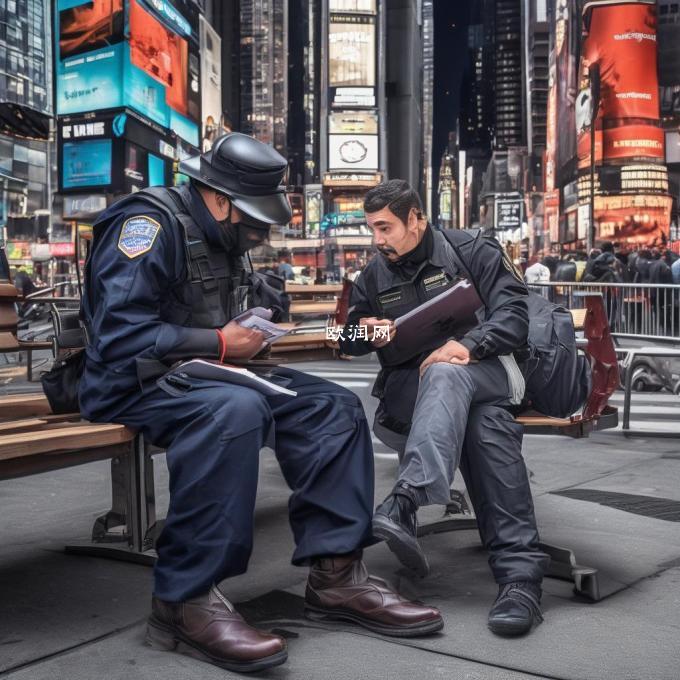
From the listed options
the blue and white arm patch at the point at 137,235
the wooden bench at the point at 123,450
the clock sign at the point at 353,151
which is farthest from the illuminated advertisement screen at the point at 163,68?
the clock sign at the point at 353,151

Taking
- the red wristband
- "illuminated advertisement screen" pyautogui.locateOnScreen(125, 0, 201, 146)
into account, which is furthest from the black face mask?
"illuminated advertisement screen" pyautogui.locateOnScreen(125, 0, 201, 146)

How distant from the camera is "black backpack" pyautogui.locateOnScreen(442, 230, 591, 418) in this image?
3.96 m

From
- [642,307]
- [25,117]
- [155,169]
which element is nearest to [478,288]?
[642,307]

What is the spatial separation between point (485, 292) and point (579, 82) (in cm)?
6920

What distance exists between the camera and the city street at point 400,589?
292 centimetres

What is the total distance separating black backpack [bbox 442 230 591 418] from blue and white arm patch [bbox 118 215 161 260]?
1327 mm

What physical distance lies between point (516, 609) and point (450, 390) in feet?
2.51

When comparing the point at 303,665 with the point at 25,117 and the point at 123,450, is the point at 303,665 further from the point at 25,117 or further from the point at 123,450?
the point at 25,117

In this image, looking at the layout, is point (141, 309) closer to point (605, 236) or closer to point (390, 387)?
point (390, 387)

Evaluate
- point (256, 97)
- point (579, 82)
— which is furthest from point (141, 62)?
point (256, 97)

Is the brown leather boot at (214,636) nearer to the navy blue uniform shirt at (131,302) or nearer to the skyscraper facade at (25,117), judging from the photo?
the navy blue uniform shirt at (131,302)

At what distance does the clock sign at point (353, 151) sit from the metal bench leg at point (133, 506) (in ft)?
364

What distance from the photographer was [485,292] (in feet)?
13.0

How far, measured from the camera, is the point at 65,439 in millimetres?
3098
